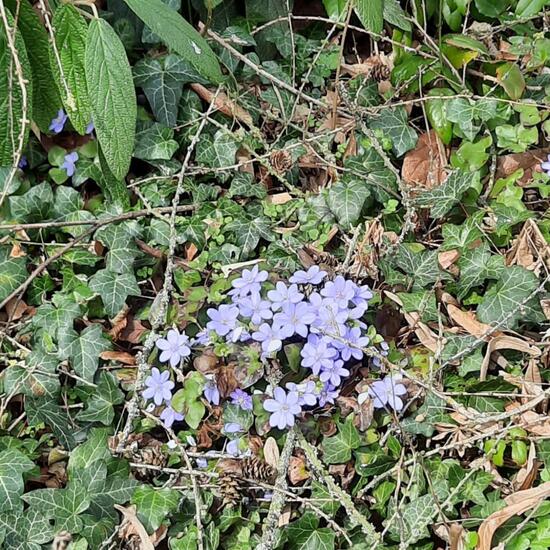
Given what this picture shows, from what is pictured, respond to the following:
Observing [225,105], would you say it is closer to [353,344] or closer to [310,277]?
[310,277]

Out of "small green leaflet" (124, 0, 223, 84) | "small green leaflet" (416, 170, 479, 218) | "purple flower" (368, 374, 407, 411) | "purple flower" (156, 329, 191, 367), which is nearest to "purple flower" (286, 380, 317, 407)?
"purple flower" (368, 374, 407, 411)

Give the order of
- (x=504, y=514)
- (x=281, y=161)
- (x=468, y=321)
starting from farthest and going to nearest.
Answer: (x=281, y=161) → (x=468, y=321) → (x=504, y=514)

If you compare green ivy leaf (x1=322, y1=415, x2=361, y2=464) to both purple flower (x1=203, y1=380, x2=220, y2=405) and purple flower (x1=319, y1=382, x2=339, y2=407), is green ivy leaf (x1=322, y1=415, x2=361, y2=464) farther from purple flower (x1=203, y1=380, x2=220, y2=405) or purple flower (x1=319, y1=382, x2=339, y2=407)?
purple flower (x1=203, y1=380, x2=220, y2=405)

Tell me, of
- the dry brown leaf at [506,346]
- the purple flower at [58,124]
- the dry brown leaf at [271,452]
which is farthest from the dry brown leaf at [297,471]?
the purple flower at [58,124]

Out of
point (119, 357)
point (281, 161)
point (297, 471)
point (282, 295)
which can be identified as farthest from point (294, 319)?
point (281, 161)

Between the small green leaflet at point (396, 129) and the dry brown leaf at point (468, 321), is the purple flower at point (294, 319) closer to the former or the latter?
the dry brown leaf at point (468, 321)

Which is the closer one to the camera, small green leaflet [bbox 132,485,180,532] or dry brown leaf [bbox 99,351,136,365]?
small green leaflet [bbox 132,485,180,532]

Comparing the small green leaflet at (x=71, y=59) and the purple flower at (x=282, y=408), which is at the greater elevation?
the small green leaflet at (x=71, y=59)
